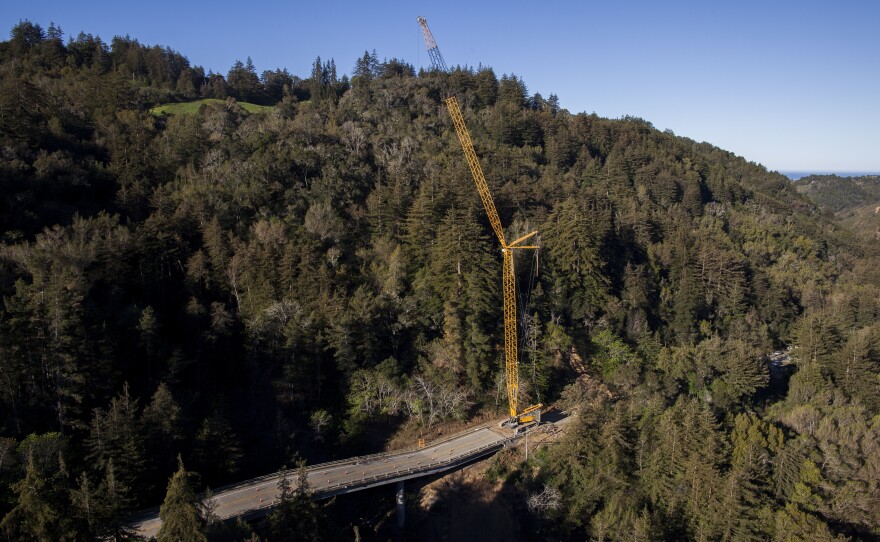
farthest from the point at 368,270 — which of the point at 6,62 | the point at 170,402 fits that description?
the point at 6,62

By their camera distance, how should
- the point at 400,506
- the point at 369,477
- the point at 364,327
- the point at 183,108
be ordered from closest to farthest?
the point at 369,477
the point at 400,506
the point at 364,327
the point at 183,108

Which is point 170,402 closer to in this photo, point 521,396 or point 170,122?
point 521,396

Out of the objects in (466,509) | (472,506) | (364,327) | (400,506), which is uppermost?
(364,327)

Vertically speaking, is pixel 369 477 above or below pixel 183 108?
below

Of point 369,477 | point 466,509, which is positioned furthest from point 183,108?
point 466,509

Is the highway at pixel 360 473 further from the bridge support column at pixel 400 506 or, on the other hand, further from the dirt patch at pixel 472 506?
the dirt patch at pixel 472 506

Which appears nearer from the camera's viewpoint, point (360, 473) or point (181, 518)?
point (181, 518)

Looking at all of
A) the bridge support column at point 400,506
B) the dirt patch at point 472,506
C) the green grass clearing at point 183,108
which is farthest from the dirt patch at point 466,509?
the green grass clearing at point 183,108

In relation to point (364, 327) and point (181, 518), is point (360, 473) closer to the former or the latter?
point (364, 327)
